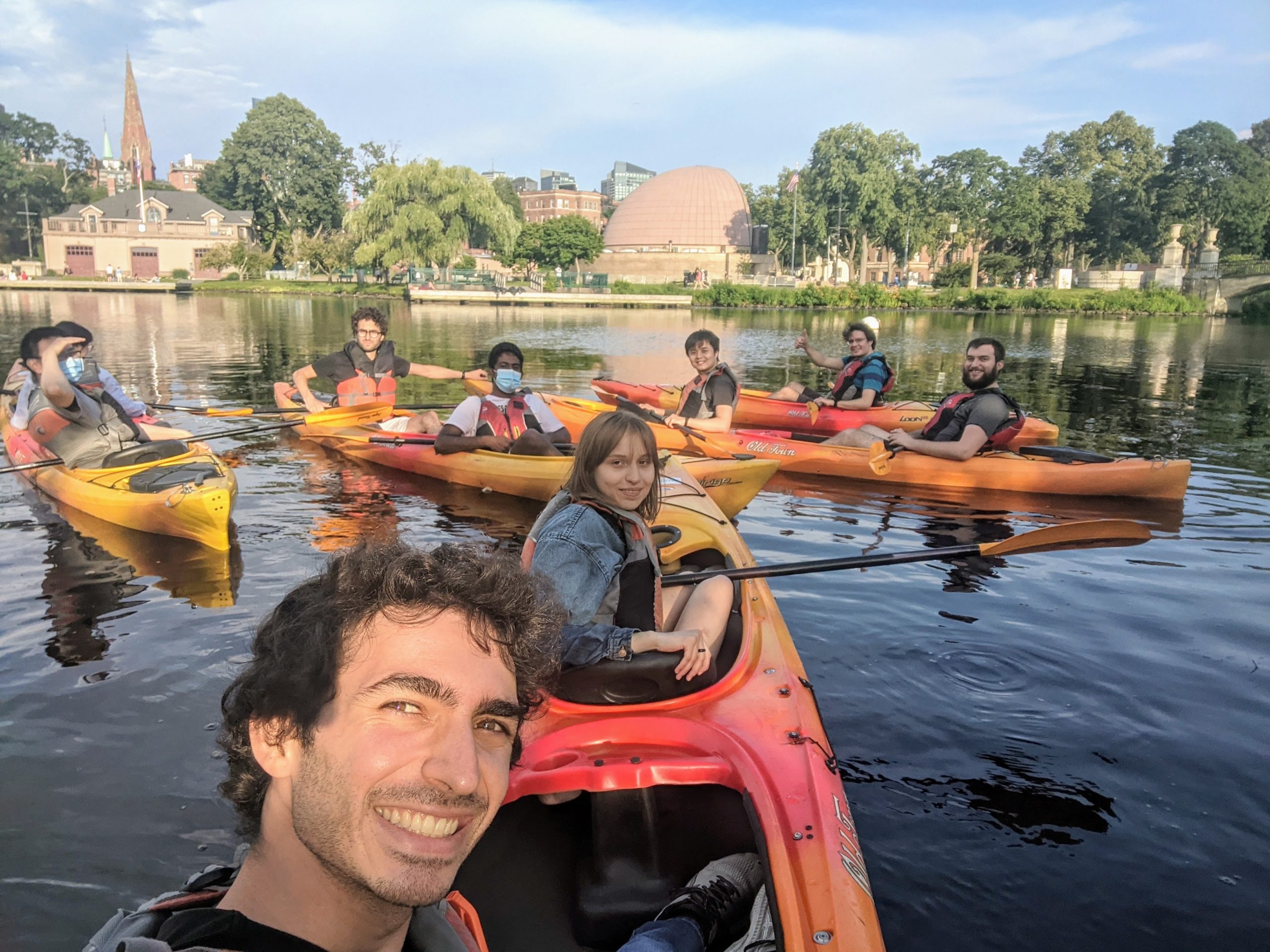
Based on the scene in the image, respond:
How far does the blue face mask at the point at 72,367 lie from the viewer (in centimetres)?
713

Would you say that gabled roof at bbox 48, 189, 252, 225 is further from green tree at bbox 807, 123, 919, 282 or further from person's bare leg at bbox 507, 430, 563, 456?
person's bare leg at bbox 507, 430, 563, 456

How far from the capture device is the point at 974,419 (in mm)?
9195

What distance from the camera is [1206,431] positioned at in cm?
1352

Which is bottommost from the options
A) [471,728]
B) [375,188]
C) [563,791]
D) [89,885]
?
[89,885]

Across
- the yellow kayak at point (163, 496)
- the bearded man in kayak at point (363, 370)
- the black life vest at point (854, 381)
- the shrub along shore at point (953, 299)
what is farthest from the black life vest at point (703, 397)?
the shrub along shore at point (953, 299)

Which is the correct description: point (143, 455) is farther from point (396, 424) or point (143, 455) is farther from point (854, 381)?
point (854, 381)

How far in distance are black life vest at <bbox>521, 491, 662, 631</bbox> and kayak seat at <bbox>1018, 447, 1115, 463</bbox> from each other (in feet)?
23.4

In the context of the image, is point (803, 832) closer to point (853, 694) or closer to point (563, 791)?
point (563, 791)

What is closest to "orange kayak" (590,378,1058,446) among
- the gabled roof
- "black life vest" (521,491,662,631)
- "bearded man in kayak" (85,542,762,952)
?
"black life vest" (521,491,662,631)

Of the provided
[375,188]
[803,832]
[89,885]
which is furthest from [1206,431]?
[375,188]

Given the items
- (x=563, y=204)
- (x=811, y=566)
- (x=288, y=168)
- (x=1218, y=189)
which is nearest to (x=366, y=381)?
(x=811, y=566)

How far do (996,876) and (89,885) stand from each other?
11.9 ft

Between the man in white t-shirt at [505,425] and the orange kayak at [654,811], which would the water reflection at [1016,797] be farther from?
the man in white t-shirt at [505,425]

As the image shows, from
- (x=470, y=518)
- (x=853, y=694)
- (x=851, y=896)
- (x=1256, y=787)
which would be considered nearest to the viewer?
(x=851, y=896)
